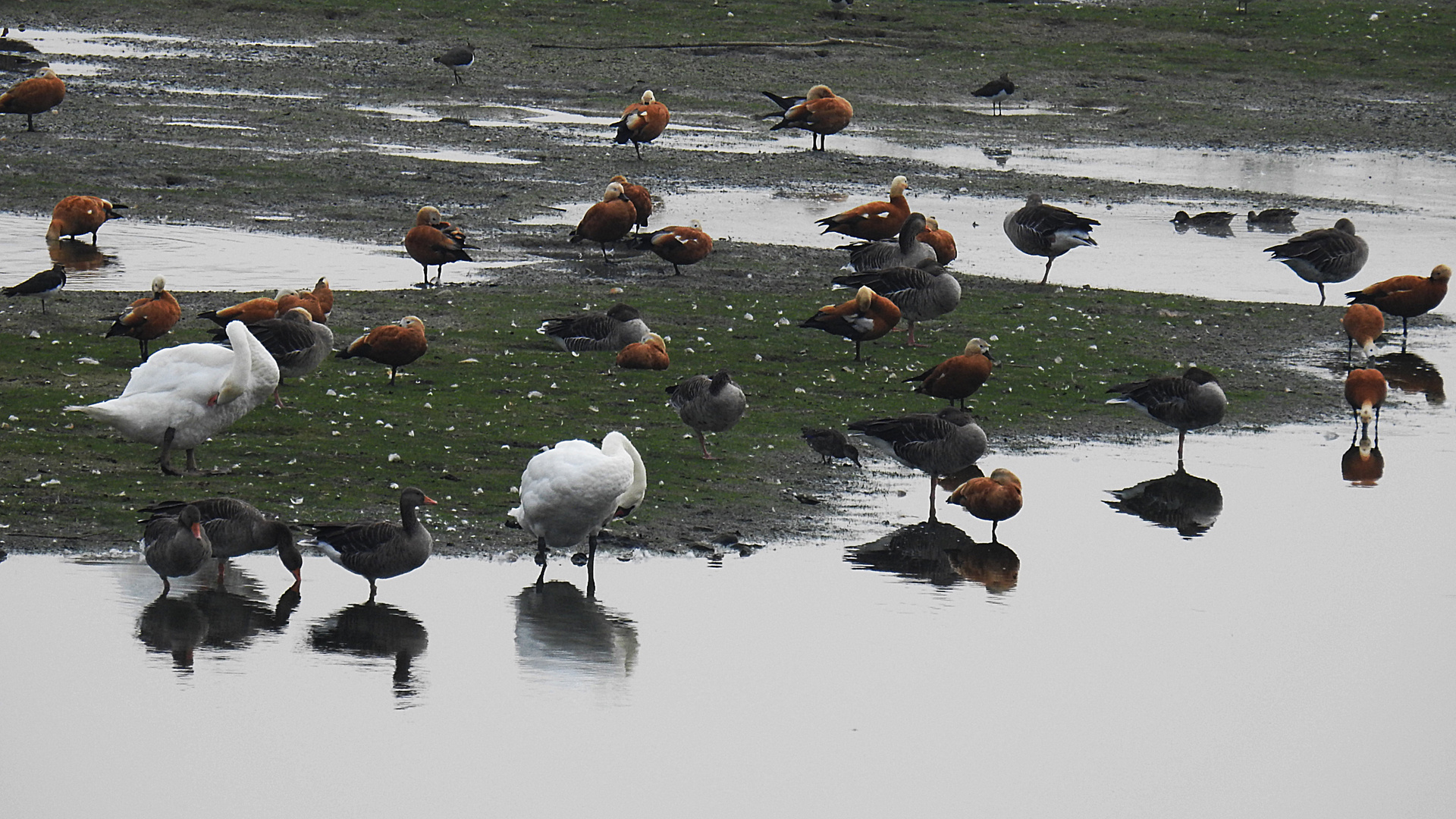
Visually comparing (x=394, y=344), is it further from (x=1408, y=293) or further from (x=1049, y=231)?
(x=1408, y=293)

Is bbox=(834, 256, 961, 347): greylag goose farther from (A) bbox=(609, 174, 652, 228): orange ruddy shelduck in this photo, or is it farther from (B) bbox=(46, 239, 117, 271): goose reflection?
(B) bbox=(46, 239, 117, 271): goose reflection

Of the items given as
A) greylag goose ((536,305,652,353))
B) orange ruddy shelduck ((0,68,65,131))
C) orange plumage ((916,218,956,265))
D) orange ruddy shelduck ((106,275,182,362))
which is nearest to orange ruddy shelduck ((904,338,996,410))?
greylag goose ((536,305,652,353))

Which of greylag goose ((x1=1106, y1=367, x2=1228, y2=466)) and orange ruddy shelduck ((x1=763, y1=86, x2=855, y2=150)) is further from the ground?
orange ruddy shelduck ((x1=763, y1=86, x2=855, y2=150))

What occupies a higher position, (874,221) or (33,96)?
(33,96)

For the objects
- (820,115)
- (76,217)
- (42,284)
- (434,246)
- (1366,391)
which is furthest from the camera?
(820,115)

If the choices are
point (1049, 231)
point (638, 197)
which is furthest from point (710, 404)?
point (1049, 231)

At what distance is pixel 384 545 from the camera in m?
11.0

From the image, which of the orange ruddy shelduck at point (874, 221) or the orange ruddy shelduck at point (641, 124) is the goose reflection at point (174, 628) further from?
the orange ruddy shelduck at point (641, 124)

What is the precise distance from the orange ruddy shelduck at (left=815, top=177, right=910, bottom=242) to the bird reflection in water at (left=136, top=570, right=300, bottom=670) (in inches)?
537

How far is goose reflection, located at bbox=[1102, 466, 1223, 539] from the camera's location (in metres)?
13.6

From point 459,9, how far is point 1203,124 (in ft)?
71.4

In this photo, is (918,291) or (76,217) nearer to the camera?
(918,291)

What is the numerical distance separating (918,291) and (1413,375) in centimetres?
559

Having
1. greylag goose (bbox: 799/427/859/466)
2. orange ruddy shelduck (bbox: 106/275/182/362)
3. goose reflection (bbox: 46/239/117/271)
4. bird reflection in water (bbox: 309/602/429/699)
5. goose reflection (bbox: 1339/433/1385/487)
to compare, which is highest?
orange ruddy shelduck (bbox: 106/275/182/362)
